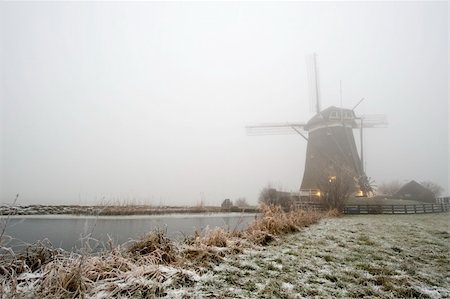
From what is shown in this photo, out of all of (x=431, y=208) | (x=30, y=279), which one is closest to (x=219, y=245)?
(x=30, y=279)

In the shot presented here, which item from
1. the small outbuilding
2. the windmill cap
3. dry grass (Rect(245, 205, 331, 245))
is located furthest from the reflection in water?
the small outbuilding

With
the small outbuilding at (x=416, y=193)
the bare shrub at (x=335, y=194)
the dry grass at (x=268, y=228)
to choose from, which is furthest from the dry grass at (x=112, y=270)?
the small outbuilding at (x=416, y=193)

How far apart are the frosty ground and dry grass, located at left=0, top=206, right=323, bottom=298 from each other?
0.26 metres

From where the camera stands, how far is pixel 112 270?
349cm

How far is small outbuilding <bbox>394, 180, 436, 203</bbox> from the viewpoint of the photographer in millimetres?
36219

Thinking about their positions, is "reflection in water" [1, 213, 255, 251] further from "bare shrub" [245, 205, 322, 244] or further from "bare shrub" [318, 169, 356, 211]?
"bare shrub" [318, 169, 356, 211]

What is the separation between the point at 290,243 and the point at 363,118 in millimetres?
32357

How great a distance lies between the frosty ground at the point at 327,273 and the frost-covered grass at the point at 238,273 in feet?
0.04

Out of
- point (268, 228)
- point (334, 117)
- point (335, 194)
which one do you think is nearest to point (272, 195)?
point (335, 194)

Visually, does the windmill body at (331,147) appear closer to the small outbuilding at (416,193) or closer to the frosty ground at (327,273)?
the small outbuilding at (416,193)

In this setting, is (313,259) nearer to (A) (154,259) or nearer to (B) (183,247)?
(B) (183,247)

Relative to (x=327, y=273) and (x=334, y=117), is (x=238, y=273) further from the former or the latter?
(x=334, y=117)

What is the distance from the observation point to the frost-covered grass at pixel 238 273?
2.99 metres

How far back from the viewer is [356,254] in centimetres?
560
